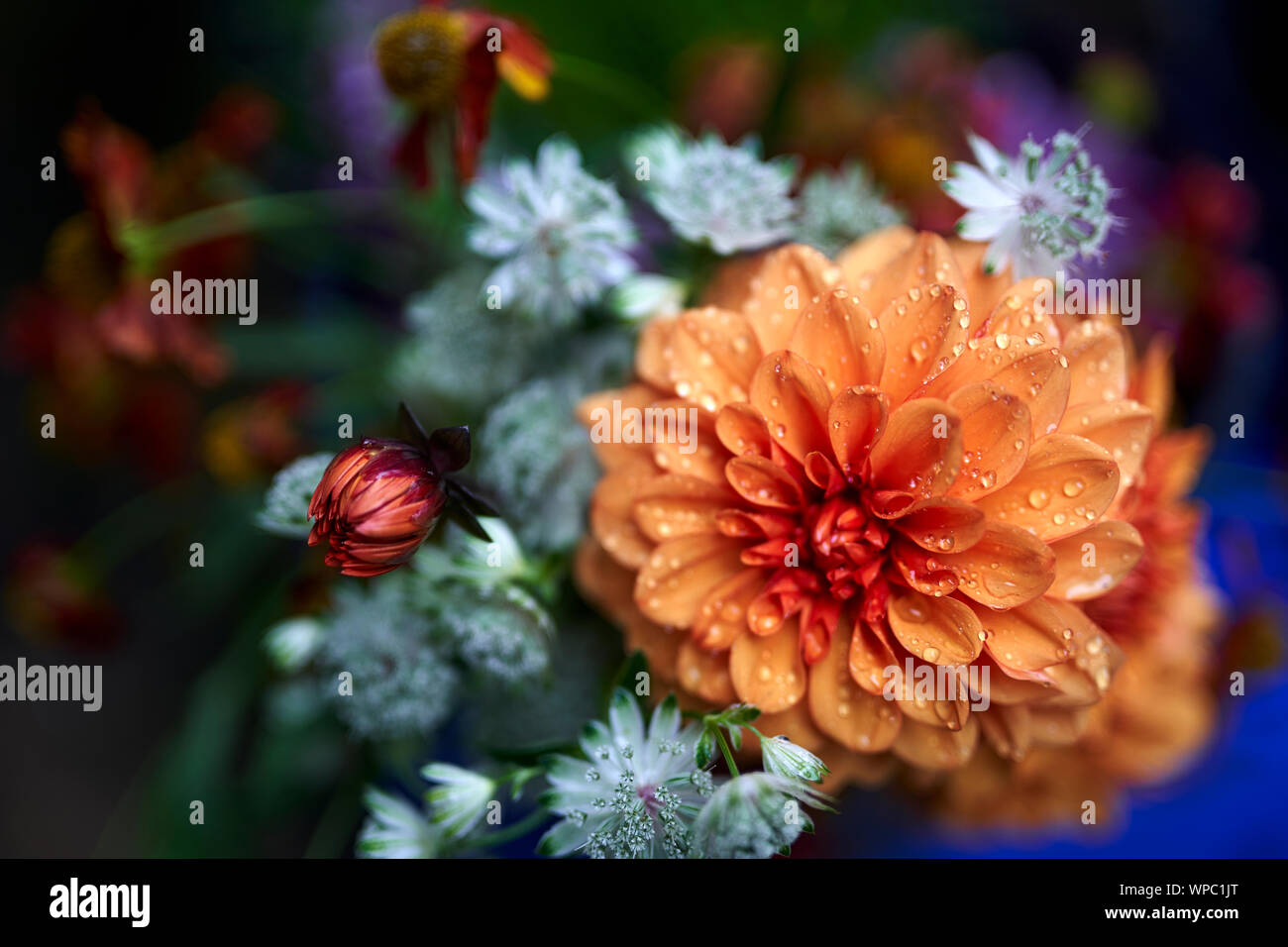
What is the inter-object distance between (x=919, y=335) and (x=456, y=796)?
324mm

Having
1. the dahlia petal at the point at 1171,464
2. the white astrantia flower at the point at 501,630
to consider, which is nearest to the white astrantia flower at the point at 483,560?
the white astrantia flower at the point at 501,630

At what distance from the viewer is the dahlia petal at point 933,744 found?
0.41 meters

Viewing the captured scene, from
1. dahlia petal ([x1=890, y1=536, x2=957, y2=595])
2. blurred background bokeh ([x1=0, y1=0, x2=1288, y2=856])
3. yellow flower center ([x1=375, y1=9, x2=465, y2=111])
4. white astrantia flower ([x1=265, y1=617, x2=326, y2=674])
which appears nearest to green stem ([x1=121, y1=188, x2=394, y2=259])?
blurred background bokeh ([x1=0, y1=0, x2=1288, y2=856])

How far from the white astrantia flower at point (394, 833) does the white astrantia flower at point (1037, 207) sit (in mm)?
421

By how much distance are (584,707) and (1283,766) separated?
0.70 meters

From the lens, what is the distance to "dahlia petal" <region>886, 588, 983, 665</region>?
386 mm

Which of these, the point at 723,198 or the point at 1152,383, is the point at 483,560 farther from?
the point at 1152,383

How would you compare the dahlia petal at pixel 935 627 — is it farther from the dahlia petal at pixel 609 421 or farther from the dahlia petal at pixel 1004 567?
the dahlia petal at pixel 609 421

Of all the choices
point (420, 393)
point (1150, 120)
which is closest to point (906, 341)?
point (420, 393)

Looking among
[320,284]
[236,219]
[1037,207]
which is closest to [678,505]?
[1037,207]

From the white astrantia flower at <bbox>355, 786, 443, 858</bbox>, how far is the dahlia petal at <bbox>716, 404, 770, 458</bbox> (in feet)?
0.87

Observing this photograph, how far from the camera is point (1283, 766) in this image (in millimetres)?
823

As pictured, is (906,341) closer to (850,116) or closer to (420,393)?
(420,393)

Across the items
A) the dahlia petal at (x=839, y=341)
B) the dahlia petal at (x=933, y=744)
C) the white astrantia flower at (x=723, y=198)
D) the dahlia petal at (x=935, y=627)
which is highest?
the white astrantia flower at (x=723, y=198)
